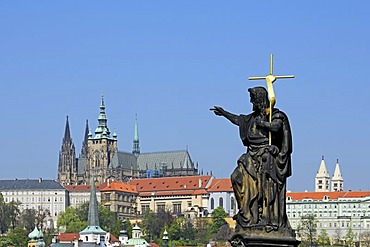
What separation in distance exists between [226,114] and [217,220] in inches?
6331

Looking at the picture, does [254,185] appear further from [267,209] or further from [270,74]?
[270,74]

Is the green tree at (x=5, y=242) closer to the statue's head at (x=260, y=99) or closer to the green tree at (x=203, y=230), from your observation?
the green tree at (x=203, y=230)

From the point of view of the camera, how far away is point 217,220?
6668 inches

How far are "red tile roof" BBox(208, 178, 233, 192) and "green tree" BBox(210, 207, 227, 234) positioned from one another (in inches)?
589

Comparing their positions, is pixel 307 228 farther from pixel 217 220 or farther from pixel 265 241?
pixel 265 241

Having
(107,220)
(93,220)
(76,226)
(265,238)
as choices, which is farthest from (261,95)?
(107,220)

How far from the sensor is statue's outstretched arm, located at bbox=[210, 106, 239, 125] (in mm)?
9211

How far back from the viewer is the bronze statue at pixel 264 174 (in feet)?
29.1

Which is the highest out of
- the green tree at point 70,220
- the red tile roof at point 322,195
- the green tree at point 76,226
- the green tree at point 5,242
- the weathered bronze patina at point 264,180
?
the red tile roof at point 322,195

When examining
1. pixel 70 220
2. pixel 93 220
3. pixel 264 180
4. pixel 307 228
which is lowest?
pixel 264 180

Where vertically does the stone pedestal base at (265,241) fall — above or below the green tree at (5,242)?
below

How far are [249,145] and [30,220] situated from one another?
172m

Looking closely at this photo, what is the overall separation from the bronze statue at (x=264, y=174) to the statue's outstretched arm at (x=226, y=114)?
0.77ft

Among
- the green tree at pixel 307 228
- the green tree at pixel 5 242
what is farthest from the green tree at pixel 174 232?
the green tree at pixel 5 242
